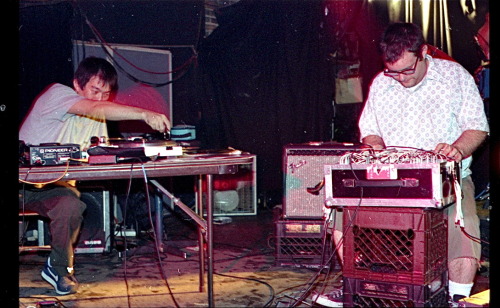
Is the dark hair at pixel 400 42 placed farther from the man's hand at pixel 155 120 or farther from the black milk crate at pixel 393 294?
the man's hand at pixel 155 120

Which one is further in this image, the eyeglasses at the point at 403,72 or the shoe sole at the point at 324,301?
the eyeglasses at the point at 403,72

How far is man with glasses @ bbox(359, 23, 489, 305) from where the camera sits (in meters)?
3.37

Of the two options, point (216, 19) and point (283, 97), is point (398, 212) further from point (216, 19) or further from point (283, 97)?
point (216, 19)

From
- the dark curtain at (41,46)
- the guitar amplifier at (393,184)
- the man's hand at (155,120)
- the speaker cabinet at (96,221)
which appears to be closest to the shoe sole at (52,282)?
the speaker cabinet at (96,221)

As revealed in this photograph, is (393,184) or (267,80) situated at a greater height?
(267,80)

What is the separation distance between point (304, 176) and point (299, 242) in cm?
55

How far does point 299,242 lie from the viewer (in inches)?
185

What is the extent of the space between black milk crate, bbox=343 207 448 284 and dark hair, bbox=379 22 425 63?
3.34 ft

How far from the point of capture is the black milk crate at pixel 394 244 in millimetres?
2959

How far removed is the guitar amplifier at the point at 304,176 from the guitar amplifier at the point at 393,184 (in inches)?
53.9

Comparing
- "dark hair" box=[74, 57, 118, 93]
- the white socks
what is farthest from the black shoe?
the white socks

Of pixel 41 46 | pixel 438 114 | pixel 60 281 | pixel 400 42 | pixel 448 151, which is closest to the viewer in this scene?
pixel 448 151

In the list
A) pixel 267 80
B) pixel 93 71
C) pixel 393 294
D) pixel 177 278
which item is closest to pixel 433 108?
pixel 393 294

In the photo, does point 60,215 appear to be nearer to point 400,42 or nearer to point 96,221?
point 96,221
